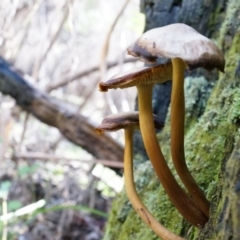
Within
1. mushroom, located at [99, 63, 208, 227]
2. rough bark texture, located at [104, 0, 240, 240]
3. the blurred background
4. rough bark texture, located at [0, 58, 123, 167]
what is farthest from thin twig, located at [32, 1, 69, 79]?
mushroom, located at [99, 63, 208, 227]

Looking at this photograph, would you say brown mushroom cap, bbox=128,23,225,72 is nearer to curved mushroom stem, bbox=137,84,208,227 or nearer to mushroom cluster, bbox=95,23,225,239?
mushroom cluster, bbox=95,23,225,239

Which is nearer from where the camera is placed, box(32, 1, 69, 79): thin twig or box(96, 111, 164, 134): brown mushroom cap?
box(96, 111, 164, 134): brown mushroom cap

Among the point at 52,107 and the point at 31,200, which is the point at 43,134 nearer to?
the point at 31,200

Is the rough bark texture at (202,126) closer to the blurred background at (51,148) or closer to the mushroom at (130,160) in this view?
the mushroom at (130,160)

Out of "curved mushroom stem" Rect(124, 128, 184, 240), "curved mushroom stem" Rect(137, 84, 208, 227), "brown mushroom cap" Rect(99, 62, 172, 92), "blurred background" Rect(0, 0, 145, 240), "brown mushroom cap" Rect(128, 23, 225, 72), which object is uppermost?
"brown mushroom cap" Rect(128, 23, 225, 72)

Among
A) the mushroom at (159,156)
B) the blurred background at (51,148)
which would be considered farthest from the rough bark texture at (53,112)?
the mushroom at (159,156)

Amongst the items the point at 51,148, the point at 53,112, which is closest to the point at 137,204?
the point at 53,112

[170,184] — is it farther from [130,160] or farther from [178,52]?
[178,52]
